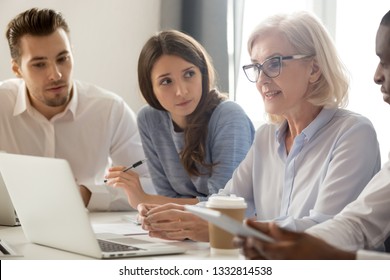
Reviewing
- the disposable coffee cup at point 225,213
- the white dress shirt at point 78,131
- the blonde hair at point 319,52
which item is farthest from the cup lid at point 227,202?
the white dress shirt at point 78,131

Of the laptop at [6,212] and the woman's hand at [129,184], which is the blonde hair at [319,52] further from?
the laptop at [6,212]

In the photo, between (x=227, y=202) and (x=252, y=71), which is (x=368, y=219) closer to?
(x=227, y=202)

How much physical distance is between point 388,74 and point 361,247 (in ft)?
1.52

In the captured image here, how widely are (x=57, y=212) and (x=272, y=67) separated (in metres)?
0.83

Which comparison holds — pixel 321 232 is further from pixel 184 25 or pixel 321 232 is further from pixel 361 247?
pixel 184 25

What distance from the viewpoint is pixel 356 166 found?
2014mm

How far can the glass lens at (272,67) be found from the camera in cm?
223

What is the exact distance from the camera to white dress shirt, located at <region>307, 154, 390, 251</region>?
70.3 inches

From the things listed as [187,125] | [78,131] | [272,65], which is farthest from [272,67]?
[78,131]

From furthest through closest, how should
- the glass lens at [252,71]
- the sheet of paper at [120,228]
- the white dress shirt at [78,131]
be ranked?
the white dress shirt at [78,131] < the glass lens at [252,71] < the sheet of paper at [120,228]

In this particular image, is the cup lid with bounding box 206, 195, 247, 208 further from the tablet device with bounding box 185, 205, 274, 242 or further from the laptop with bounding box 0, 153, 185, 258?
the tablet device with bounding box 185, 205, 274, 242

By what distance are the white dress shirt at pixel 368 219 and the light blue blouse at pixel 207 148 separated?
3.13 feet

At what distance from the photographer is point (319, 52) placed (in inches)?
88.0
